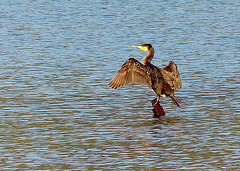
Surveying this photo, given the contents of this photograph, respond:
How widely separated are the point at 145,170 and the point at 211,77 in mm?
8169

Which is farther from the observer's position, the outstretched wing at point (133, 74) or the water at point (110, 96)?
the outstretched wing at point (133, 74)

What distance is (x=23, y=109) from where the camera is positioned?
575 inches

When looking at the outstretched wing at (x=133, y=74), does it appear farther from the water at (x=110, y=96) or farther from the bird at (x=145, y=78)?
the water at (x=110, y=96)

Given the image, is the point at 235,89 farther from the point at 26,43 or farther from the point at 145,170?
the point at 26,43

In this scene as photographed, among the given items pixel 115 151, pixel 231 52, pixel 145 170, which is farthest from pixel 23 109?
pixel 231 52

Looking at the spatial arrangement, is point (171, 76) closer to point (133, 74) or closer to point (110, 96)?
point (133, 74)

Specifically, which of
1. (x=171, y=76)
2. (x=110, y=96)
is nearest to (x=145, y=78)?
(x=171, y=76)

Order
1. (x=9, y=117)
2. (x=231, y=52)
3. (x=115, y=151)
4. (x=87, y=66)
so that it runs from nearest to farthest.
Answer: (x=115, y=151), (x=9, y=117), (x=87, y=66), (x=231, y=52)

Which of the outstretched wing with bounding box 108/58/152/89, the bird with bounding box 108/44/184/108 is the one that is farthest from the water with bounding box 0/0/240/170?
the outstretched wing with bounding box 108/58/152/89

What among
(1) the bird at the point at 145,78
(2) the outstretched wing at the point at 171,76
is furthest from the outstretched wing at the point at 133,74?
(2) the outstretched wing at the point at 171,76

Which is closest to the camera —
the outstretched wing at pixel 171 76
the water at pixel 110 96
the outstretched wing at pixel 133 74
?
the water at pixel 110 96

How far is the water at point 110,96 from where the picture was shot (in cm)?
1123

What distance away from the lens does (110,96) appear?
16047 millimetres

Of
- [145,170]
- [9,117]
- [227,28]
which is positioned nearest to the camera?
[145,170]
